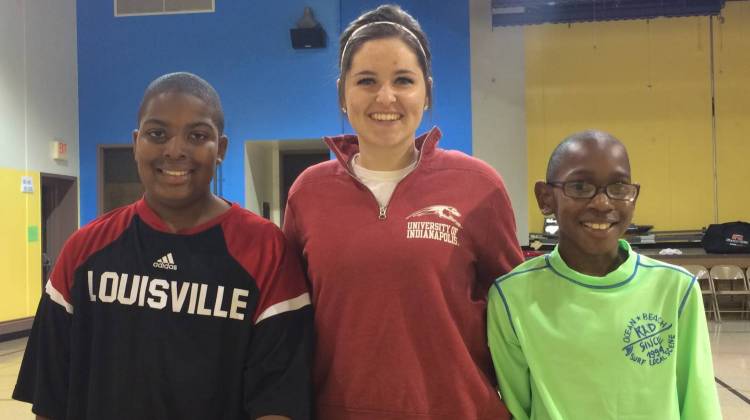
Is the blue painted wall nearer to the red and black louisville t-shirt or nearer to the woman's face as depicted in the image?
the woman's face

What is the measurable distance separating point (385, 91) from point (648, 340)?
0.84 meters

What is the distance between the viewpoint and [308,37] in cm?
772

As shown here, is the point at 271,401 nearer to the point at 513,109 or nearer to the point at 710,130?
the point at 513,109

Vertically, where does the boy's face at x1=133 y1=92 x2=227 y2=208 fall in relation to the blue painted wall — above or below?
below

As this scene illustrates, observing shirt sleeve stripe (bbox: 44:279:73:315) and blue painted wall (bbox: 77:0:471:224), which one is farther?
blue painted wall (bbox: 77:0:471:224)

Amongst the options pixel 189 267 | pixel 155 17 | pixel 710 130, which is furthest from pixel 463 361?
pixel 710 130

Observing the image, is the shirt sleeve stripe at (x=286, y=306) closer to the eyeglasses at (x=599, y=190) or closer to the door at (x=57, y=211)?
the eyeglasses at (x=599, y=190)

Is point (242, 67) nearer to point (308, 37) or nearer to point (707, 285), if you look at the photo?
point (308, 37)

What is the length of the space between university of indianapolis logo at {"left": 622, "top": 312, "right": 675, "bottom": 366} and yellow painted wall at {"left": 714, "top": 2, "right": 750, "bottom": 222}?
828cm

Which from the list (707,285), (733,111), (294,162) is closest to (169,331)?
(294,162)

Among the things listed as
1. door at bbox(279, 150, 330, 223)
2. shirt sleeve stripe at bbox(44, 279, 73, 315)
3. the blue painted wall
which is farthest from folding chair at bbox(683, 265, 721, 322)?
shirt sleeve stripe at bbox(44, 279, 73, 315)

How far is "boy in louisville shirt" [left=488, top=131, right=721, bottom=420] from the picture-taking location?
1.36 meters

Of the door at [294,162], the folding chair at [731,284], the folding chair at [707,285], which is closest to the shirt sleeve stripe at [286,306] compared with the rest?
the folding chair at [707,285]

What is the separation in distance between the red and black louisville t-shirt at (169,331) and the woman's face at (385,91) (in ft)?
1.26
